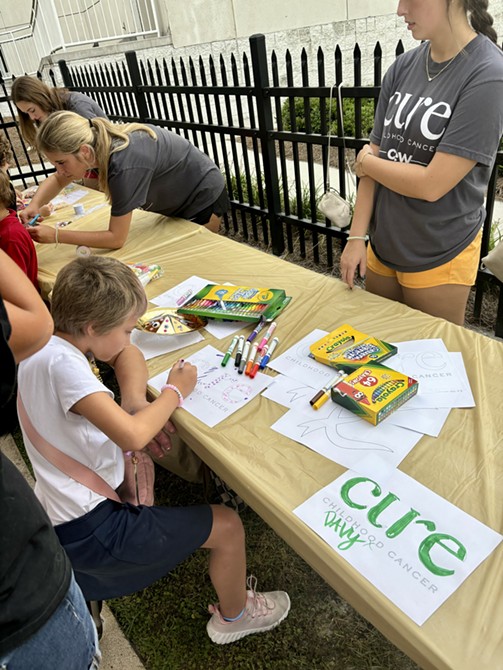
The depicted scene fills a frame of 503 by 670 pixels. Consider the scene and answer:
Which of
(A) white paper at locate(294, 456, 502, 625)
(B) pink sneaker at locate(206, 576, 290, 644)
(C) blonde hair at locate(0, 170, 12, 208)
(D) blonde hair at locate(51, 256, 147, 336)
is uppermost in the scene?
(C) blonde hair at locate(0, 170, 12, 208)

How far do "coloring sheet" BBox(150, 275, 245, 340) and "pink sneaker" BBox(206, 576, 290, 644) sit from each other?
36.2 inches

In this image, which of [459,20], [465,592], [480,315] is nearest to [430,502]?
[465,592]

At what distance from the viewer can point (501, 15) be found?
8.62 m

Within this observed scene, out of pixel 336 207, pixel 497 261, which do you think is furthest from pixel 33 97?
pixel 497 261

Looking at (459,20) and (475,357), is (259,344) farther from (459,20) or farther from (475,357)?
(459,20)

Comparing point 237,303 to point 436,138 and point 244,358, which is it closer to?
point 244,358

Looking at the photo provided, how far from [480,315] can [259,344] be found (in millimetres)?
2120

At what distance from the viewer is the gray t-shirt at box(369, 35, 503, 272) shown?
146 cm

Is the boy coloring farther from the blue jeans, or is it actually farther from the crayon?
the blue jeans

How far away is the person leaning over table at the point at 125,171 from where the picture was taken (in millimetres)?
2422

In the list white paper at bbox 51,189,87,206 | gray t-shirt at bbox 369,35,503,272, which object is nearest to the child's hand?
gray t-shirt at bbox 369,35,503,272

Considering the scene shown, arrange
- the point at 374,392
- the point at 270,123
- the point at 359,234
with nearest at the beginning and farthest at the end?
the point at 374,392 → the point at 359,234 → the point at 270,123

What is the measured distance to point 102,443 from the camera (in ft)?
4.37

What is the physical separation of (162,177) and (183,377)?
1.84 m
